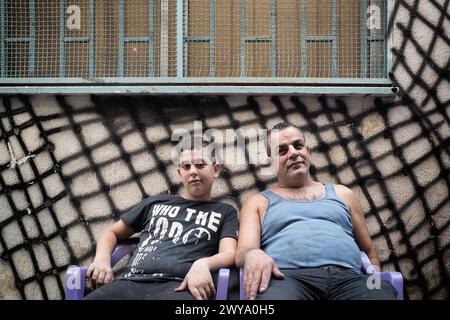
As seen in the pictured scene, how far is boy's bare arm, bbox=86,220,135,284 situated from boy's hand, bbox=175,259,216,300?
1.49 feet

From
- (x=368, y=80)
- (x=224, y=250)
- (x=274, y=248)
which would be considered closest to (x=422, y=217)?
(x=368, y=80)

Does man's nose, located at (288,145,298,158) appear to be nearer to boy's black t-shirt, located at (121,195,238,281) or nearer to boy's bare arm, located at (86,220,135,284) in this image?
boy's black t-shirt, located at (121,195,238,281)

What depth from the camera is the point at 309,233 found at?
2668mm

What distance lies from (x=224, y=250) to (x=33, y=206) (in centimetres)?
159

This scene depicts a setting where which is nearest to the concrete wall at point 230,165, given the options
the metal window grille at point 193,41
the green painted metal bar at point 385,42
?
the green painted metal bar at point 385,42

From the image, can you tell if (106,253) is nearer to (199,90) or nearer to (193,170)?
(193,170)

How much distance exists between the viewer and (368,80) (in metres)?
3.40

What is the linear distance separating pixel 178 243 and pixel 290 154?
847 millimetres

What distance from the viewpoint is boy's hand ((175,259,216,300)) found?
7.90ft

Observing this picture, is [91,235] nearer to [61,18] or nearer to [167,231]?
[167,231]

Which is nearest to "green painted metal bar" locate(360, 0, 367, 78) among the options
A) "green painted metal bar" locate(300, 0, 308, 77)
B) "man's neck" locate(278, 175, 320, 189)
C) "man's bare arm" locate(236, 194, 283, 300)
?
"green painted metal bar" locate(300, 0, 308, 77)

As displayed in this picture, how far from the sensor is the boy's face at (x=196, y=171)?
288 cm

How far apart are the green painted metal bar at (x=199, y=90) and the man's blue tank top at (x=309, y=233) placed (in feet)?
2.66

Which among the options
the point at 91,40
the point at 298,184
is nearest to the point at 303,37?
the point at 298,184
